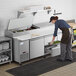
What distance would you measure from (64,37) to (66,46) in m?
0.26

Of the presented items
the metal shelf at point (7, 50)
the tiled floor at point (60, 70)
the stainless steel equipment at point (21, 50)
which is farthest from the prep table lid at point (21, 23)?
the tiled floor at point (60, 70)

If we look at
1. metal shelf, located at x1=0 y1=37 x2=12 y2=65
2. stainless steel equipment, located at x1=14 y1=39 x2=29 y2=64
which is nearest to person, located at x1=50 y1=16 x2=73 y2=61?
stainless steel equipment, located at x1=14 y1=39 x2=29 y2=64

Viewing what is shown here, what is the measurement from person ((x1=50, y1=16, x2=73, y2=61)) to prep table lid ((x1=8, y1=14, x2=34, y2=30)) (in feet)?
2.38

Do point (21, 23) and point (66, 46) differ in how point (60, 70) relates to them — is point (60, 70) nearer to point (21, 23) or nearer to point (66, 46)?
point (66, 46)

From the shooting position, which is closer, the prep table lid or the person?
the person

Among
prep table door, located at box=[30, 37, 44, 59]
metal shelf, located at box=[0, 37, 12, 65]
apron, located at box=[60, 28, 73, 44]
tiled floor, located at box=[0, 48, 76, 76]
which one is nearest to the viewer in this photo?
tiled floor, located at box=[0, 48, 76, 76]

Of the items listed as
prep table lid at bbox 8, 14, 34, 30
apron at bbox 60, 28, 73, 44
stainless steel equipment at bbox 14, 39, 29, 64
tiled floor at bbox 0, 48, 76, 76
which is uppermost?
prep table lid at bbox 8, 14, 34, 30

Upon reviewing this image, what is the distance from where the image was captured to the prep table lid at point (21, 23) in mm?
5000

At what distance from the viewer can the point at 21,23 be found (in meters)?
5.20

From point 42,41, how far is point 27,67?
0.88m

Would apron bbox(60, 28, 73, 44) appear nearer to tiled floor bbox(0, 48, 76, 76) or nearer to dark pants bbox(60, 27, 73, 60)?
dark pants bbox(60, 27, 73, 60)

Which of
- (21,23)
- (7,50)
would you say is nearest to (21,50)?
(7,50)

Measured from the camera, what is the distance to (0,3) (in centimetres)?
486

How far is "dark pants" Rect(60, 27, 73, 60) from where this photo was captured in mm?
4837
